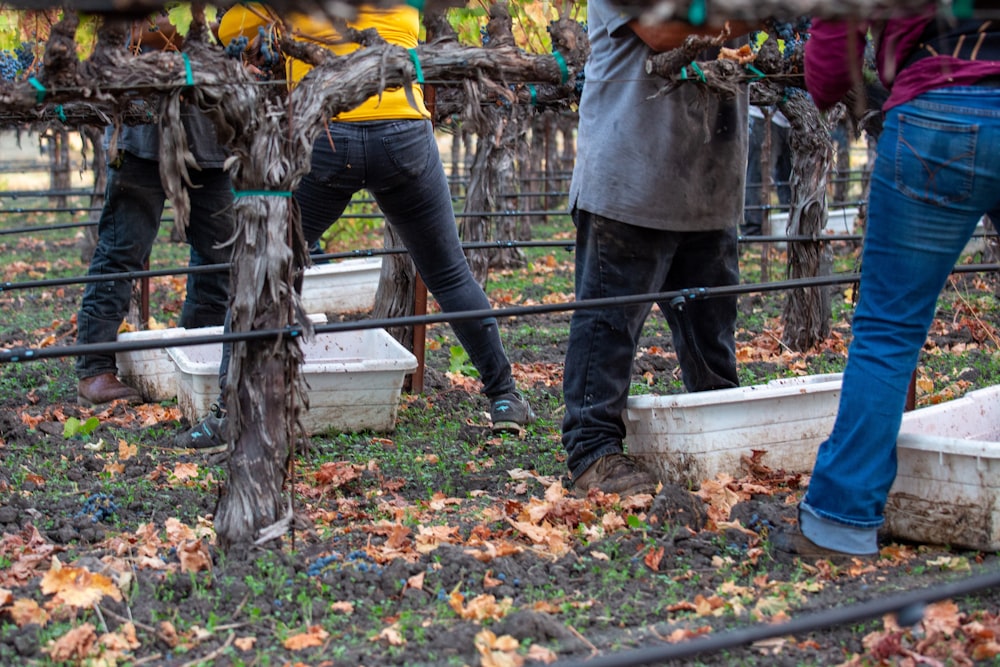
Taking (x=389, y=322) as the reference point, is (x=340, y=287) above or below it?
below

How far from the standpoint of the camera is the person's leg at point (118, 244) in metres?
4.73

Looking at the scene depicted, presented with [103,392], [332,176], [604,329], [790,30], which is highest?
[790,30]

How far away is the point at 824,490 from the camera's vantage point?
8.70 feet

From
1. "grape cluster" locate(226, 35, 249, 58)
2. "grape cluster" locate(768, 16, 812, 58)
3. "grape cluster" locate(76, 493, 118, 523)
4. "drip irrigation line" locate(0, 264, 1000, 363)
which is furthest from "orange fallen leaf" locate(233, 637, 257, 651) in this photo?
"grape cluster" locate(768, 16, 812, 58)

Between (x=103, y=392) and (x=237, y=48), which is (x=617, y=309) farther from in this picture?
(x=103, y=392)

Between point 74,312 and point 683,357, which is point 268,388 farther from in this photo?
point 74,312

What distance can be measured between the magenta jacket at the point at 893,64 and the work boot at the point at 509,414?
190 centimetres

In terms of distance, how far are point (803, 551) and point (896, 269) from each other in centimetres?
75

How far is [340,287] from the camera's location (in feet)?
24.3

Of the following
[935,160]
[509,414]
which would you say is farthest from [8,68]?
[935,160]

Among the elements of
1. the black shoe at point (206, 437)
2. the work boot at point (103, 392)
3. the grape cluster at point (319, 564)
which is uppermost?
the grape cluster at point (319, 564)

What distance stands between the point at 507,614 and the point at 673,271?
142 centimetres

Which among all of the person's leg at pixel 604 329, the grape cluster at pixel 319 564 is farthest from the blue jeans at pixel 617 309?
the grape cluster at pixel 319 564

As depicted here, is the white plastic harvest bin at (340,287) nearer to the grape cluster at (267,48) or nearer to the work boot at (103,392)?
the work boot at (103,392)
